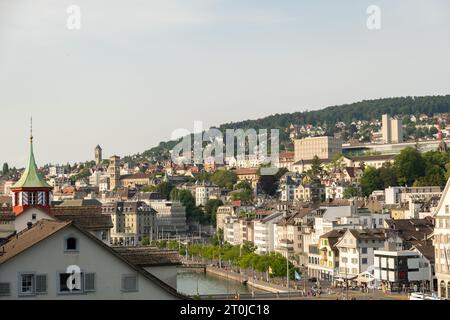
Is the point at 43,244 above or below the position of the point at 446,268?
above

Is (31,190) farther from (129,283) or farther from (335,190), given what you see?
(335,190)

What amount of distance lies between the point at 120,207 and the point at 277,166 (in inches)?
836

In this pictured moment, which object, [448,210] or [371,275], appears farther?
[371,275]

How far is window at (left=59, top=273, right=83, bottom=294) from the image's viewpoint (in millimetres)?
5113

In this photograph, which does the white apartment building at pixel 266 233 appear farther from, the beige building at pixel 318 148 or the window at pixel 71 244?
the beige building at pixel 318 148

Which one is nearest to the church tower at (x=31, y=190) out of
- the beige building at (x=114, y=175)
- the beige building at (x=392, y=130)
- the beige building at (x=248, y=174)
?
the beige building at (x=248, y=174)

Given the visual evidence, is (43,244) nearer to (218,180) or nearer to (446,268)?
(446,268)

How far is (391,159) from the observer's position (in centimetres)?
6688

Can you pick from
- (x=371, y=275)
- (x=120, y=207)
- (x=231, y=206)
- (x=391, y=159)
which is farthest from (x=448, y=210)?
(x=391, y=159)

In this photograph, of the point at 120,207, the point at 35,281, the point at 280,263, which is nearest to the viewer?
the point at 35,281

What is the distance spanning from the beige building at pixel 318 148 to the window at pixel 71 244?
7532 centimetres

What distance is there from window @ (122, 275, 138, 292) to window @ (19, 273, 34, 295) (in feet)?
1.50

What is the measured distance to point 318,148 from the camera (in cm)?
8169

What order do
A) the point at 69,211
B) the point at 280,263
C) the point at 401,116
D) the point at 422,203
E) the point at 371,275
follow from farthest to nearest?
the point at 401,116 → the point at 422,203 → the point at 280,263 → the point at 371,275 → the point at 69,211
